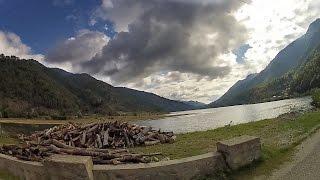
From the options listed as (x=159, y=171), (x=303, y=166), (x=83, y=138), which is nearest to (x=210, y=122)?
(x=83, y=138)

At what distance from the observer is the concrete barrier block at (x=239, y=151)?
13.4 meters

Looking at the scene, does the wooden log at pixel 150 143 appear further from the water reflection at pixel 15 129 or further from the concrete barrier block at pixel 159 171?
the water reflection at pixel 15 129

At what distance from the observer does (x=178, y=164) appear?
498 inches

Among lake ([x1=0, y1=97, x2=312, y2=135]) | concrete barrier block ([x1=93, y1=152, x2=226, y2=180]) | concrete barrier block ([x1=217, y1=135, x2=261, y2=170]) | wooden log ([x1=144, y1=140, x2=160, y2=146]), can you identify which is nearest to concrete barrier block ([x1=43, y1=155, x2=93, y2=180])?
concrete barrier block ([x1=93, y1=152, x2=226, y2=180])

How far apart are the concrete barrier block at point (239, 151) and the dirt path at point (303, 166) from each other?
1100mm

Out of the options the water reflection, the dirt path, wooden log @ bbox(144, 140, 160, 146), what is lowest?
the dirt path

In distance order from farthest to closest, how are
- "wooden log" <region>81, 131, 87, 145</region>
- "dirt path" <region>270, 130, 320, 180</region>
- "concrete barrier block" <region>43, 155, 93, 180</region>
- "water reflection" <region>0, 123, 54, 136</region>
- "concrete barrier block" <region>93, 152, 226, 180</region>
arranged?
"water reflection" <region>0, 123, 54, 136</region>, "wooden log" <region>81, 131, 87, 145</region>, "dirt path" <region>270, 130, 320, 180</region>, "concrete barrier block" <region>93, 152, 226, 180</region>, "concrete barrier block" <region>43, 155, 93, 180</region>

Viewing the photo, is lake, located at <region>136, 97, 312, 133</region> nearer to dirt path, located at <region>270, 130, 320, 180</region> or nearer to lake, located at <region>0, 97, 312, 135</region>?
lake, located at <region>0, 97, 312, 135</region>

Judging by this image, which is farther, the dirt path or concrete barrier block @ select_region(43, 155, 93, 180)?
the dirt path

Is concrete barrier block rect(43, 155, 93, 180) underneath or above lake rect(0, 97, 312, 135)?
underneath

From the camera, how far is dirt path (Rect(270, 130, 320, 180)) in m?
12.6

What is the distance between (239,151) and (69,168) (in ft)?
19.7

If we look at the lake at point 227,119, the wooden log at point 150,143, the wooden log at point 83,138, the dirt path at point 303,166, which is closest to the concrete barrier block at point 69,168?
the dirt path at point 303,166

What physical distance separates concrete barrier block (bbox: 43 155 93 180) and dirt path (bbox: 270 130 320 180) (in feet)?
20.4
